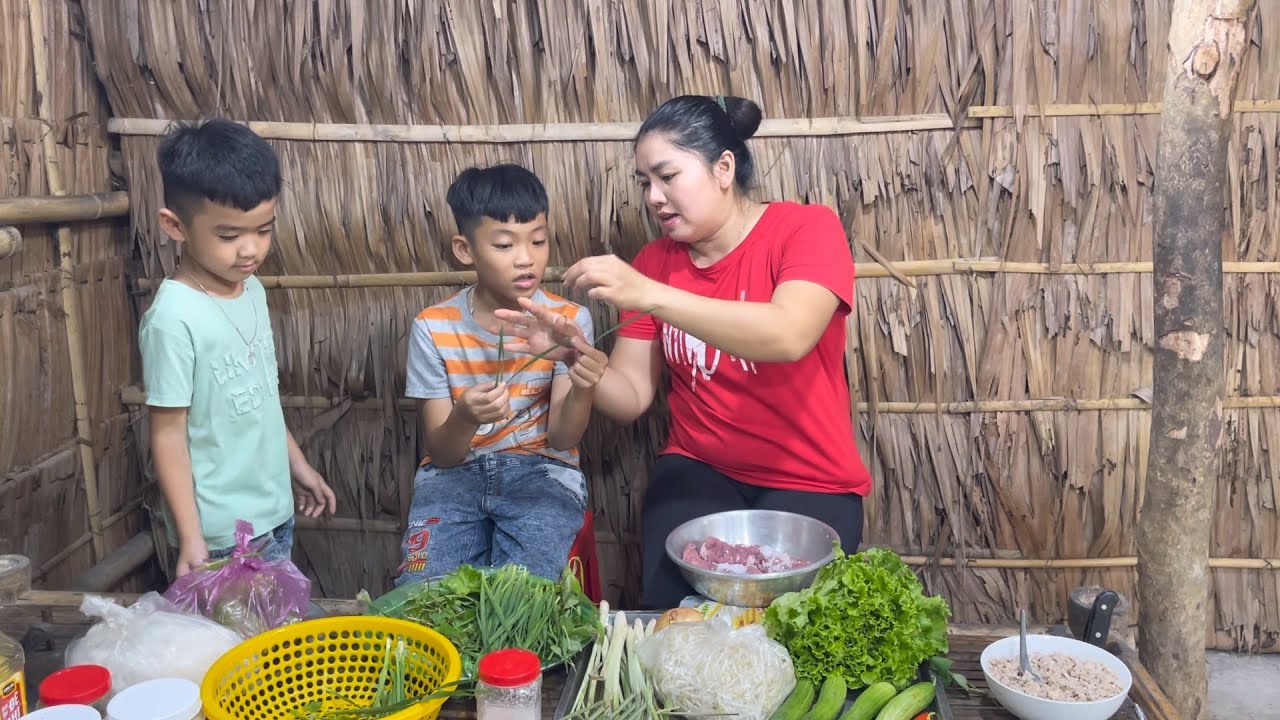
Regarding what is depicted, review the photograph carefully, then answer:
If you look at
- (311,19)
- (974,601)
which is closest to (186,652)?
(311,19)

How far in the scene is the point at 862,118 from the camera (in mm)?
3188

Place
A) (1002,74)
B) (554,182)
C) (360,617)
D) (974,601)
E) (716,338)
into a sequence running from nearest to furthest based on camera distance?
(360,617)
(716,338)
(1002,74)
(554,182)
(974,601)

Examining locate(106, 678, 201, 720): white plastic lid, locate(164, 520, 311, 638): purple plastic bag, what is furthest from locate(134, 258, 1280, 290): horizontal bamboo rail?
locate(106, 678, 201, 720): white plastic lid

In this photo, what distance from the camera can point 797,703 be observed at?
1.75 metres

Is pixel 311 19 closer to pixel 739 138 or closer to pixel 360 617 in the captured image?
pixel 739 138

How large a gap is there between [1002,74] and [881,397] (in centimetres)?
113

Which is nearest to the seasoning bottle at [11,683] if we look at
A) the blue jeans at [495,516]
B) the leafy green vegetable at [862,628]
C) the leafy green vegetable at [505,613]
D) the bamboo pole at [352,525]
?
the leafy green vegetable at [505,613]

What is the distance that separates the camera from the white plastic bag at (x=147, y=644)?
66.1 inches

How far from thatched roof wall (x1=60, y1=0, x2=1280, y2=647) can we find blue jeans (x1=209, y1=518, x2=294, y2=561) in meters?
0.85

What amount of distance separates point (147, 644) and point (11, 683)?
0.21 metres

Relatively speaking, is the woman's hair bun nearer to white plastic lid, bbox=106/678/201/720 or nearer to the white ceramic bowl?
the white ceramic bowl

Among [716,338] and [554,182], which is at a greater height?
[554,182]

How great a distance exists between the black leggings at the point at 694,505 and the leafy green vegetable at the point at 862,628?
746 millimetres

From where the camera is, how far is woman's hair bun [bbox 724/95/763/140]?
112 inches
